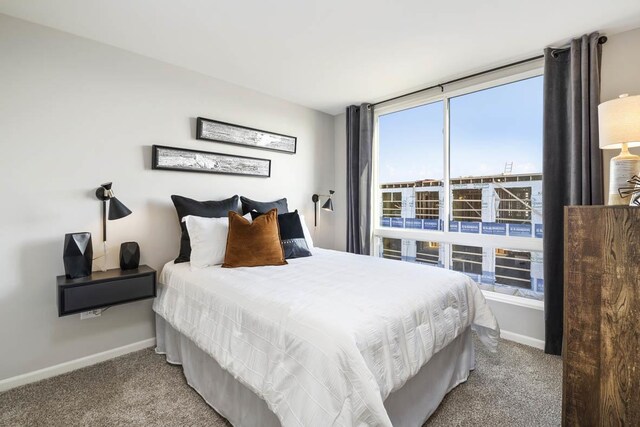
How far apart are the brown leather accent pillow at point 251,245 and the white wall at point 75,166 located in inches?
29.0

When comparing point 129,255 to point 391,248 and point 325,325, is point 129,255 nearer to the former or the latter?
point 325,325

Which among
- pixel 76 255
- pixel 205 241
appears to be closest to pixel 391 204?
pixel 205 241

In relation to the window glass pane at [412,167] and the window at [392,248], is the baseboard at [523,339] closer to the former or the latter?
the window glass pane at [412,167]

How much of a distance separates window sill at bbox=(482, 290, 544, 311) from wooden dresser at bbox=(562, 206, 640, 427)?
4.76 ft

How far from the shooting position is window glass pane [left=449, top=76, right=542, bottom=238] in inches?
104

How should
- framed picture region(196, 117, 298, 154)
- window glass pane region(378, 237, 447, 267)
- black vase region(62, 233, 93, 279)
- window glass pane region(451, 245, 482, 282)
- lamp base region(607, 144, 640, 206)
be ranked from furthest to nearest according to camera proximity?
window glass pane region(378, 237, 447, 267), window glass pane region(451, 245, 482, 282), framed picture region(196, 117, 298, 154), black vase region(62, 233, 93, 279), lamp base region(607, 144, 640, 206)

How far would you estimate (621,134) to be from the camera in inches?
67.0

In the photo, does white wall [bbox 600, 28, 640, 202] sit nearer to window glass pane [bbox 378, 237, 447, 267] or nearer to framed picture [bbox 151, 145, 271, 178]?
window glass pane [bbox 378, 237, 447, 267]

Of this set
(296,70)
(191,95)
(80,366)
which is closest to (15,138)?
(191,95)

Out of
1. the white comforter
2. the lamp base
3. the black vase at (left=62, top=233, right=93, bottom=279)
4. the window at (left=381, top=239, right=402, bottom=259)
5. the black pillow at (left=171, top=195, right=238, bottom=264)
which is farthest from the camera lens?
the window at (left=381, top=239, right=402, bottom=259)

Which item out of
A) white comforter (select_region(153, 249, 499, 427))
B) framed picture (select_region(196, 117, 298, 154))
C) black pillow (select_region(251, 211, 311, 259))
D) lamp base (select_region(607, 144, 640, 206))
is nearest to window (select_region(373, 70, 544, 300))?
lamp base (select_region(607, 144, 640, 206))

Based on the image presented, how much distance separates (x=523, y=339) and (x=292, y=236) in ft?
7.26

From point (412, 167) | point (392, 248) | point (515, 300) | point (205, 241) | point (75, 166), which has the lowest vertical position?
point (515, 300)

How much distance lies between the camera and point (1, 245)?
192 cm
